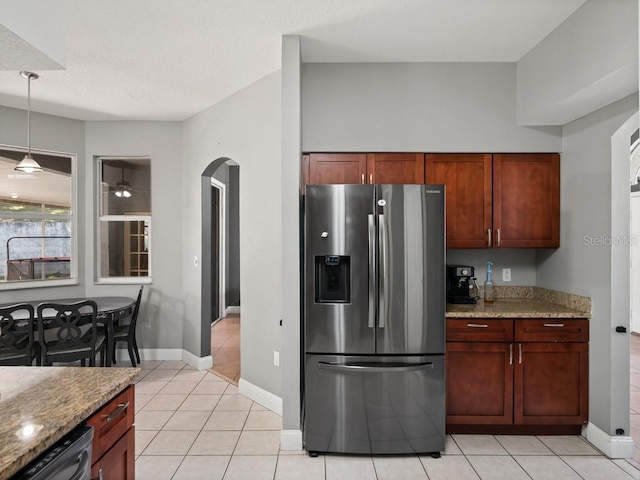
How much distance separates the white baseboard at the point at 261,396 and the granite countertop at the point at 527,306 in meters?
1.61

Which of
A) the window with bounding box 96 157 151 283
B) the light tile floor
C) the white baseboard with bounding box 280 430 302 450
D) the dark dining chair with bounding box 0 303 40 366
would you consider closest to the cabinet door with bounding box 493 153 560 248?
the light tile floor

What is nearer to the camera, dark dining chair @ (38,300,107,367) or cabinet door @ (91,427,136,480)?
cabinet door @ (91,427,136,480)

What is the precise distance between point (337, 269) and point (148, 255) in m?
2.96

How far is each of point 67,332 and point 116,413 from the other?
239 cm

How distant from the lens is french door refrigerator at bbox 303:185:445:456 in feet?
8.38

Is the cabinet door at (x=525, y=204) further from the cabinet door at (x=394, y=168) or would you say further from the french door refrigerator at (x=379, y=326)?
the french door refrigerator at (x=379, y=326)

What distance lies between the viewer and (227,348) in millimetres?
5109

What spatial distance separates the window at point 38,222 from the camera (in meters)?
4.04

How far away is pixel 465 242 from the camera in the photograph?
10.0 feet

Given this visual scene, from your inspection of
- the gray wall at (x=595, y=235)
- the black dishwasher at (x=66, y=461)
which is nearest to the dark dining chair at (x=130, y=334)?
the black dishwasher at (x=66, y=461)

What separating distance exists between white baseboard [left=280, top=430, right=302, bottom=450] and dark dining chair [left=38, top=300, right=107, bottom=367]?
80.3 inches

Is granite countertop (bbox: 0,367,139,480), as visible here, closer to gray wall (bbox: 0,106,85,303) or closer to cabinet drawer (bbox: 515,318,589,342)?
cabinet drawer (bbox: 515,318,589,342)

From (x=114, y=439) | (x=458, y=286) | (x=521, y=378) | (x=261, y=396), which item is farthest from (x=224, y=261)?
(x=114, y=439)

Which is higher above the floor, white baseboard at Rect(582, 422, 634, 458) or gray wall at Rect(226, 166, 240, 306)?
gray wall at Rect(226, 166, 240, 306)
